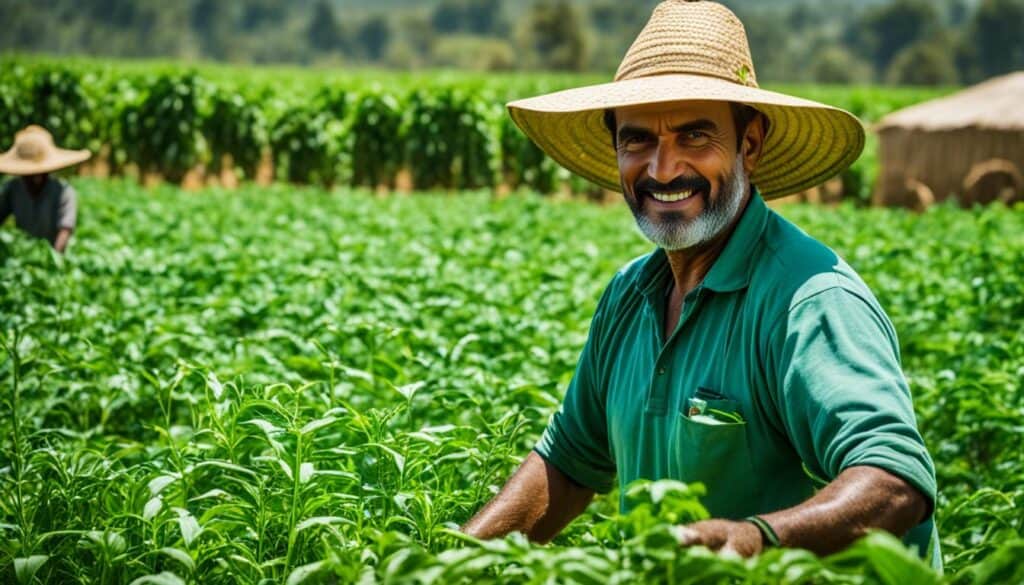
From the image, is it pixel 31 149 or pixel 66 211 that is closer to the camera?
pixel 66 211

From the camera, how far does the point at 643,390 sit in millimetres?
2543

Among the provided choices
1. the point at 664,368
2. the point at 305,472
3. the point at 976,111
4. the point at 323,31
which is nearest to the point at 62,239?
the point at 305,472

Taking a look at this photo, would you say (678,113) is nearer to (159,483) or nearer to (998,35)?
(159,483)

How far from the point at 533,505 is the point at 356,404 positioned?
1.92m

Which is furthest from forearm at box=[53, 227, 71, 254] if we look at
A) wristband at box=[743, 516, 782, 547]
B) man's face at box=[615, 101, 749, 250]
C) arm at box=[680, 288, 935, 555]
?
wristband at box=[743, 516, 782, 547]

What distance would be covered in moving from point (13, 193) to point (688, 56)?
745cm

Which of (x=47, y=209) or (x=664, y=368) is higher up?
(x=664, y=368)

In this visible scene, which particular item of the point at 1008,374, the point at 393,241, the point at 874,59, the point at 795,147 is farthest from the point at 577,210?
the point at 874,59

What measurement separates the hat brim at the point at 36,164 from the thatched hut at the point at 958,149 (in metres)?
13.7

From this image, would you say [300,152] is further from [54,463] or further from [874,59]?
[874,59]

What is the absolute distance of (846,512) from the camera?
1894 millimetres

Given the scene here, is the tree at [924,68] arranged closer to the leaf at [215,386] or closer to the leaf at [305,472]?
the leaf at [215,386]

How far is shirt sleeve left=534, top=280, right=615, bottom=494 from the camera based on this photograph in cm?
283

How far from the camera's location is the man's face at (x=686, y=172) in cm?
252
